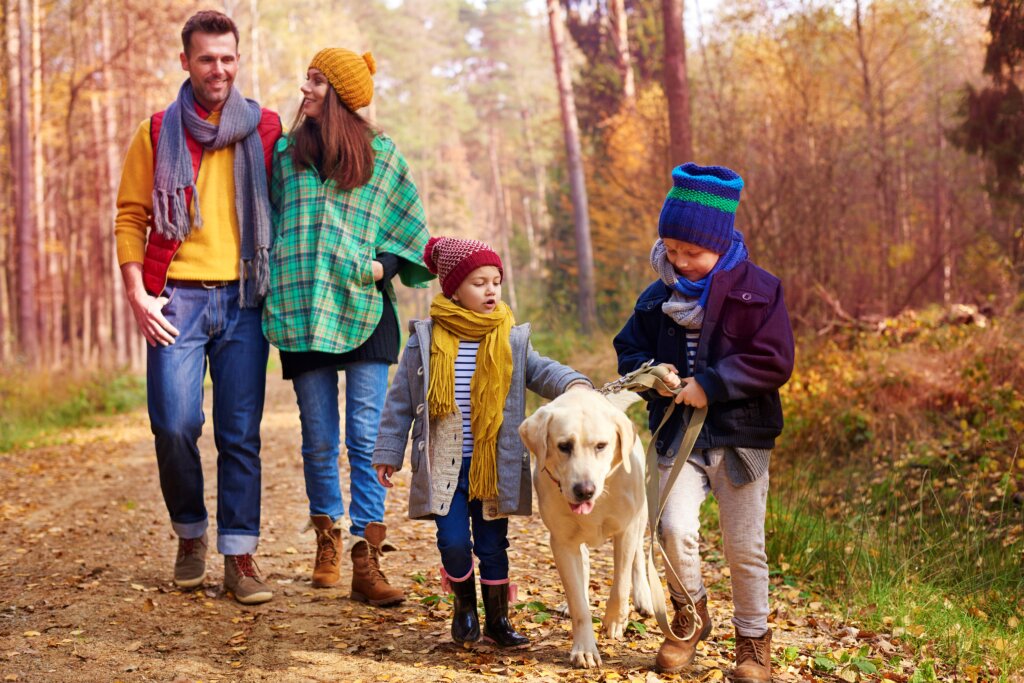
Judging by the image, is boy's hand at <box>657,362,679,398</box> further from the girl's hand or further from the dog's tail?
the girl's hand

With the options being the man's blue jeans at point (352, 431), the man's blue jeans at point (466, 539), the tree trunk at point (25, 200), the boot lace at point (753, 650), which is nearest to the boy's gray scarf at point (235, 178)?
the man's blue jeans at point (352, 431)

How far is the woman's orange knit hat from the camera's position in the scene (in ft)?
15.1

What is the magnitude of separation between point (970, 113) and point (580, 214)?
34.6 ft

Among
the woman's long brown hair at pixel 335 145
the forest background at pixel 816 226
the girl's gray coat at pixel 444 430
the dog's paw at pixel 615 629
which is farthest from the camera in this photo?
the forest background at pixel 816 226

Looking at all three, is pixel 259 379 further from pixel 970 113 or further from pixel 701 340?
pixel 970 113

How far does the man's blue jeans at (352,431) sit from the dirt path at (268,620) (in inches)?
20.2

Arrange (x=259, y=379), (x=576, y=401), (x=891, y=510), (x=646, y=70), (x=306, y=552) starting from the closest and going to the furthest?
(x=576, y=401)
(x=259, y=379)
(x=306, y=552)
(x=891, y=510)
(x=646, y=70)

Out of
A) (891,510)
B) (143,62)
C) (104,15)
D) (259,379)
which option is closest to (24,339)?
(104,15)

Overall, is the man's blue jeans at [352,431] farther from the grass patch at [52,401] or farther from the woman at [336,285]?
the grass patch at [52,401]

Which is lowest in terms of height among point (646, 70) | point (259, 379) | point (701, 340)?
point (259, 379)

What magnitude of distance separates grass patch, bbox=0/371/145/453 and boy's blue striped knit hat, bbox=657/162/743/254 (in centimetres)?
Answer: 985

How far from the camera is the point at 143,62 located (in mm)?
25109

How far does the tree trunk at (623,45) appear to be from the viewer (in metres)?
23.8

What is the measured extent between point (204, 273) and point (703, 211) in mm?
2409
